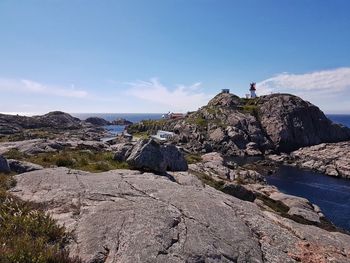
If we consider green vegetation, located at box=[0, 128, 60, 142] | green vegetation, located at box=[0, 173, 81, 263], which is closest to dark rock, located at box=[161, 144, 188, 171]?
green vegetation, located at box=[0, 173, 81, 263]

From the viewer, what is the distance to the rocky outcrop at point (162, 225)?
13233mm

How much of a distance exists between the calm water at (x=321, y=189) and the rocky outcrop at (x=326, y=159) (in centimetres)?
408

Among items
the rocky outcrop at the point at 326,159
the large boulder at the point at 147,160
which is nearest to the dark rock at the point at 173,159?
the large boulder at the point at 147,160

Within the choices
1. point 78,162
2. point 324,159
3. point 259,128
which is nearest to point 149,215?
point 78,162

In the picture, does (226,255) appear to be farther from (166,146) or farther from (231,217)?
(166,146)

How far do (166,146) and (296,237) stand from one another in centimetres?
2006

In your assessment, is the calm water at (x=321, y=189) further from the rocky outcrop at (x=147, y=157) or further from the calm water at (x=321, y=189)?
Result: the rocky outcrop at (x=147, y=157)

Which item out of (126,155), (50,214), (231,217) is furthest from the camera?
(126,155)

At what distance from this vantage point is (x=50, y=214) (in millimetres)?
15359

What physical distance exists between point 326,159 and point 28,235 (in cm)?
11464

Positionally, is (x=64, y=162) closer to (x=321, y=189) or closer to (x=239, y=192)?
(x=239, y=192)

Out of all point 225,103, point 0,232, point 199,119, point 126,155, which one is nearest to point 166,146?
point 126,155

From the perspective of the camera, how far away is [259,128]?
152 m

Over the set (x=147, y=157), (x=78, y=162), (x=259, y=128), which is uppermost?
(x=259, y=128)
